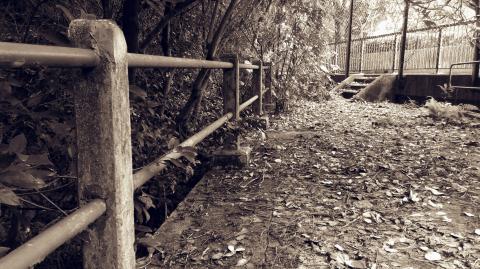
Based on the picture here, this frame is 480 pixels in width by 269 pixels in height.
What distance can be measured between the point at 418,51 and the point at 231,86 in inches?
496

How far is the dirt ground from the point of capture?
2.02 metres

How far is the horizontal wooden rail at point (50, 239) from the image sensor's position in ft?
2.54

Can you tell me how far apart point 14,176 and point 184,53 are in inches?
159

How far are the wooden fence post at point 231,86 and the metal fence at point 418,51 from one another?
→ 8742 mm

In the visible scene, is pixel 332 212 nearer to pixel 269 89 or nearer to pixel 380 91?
pixel 269 89


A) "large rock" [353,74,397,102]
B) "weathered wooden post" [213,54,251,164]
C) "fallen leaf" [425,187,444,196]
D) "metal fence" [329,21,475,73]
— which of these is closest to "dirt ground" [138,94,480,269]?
"fallen leaf" [425,187,444,196]

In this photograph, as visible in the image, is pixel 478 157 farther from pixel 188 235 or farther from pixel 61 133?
pixel 61 133

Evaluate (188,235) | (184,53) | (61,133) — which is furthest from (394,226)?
(184,53)

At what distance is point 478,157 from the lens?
164 inches

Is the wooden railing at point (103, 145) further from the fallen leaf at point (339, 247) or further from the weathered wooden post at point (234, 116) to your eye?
the weathered wooden post at point (234, 116)

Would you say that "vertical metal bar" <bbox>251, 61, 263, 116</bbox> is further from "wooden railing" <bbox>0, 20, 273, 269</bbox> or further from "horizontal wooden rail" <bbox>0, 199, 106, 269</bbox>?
"horizontal wooden rail" <bbox>0, 199, 106, 269</bbox>

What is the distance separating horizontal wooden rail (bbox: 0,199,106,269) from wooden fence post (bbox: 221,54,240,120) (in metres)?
2.37

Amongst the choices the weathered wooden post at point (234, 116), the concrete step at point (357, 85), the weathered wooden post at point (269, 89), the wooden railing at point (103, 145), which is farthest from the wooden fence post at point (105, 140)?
the concrete step at point (357, 85)

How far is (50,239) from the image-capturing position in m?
0.87
